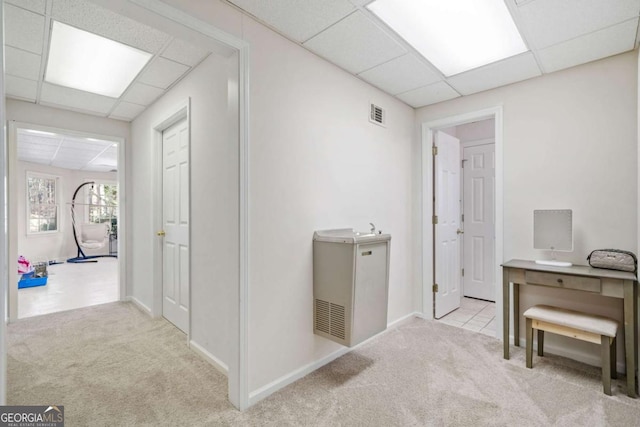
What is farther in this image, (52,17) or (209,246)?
(209,246)

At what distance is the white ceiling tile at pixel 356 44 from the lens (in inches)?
81.3

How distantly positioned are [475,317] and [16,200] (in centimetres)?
546

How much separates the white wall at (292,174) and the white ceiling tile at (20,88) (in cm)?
242

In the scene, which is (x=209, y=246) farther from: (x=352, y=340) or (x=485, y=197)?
(x=485, y=197)

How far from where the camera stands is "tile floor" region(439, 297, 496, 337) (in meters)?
3.25

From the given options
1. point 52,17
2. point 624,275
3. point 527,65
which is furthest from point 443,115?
point 52,17

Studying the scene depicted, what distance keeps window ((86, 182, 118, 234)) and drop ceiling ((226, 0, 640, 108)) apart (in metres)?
8.50

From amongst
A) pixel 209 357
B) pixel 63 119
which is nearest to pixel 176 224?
pixel 209 357

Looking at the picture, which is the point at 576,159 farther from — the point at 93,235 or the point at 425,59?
the point at 93,235

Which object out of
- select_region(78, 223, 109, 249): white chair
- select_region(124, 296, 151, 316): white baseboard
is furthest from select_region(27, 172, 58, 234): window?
select_region(124, 296, 151, 316): white baseboard

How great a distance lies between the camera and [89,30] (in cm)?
217

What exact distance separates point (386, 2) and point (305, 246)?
1698 mm

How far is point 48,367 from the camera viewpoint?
2.41 meters

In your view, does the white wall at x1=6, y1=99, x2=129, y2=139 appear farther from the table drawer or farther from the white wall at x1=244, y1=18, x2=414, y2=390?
the table drawer
